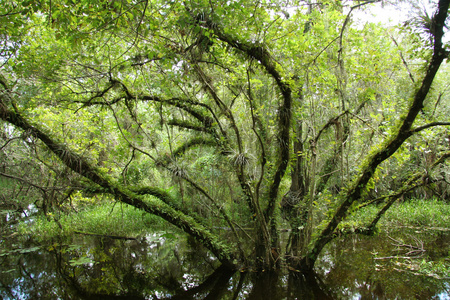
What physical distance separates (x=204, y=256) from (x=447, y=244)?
5709mm

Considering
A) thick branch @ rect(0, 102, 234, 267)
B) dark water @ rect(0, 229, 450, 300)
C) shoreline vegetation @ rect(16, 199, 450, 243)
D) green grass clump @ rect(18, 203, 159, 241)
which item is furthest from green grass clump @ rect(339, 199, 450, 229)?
green grass clump @ rect(18, 203, 159, 241)

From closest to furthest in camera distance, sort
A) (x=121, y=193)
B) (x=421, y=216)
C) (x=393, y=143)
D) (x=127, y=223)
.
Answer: (x=393, y=143), (x=121, y=193), (x=421, y=216), (x=127, y=223)

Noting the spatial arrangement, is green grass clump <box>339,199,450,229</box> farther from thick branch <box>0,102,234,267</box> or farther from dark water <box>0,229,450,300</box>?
thick branch <box>0,102,234,267</box>

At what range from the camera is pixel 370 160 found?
13.0ft

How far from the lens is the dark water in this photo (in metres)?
4.43

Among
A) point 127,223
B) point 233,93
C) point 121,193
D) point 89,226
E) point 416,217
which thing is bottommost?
point 121,193

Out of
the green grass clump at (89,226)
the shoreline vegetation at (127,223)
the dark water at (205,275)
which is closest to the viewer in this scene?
the dark water at (205,275)

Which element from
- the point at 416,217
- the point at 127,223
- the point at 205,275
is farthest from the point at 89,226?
the point at 416,217

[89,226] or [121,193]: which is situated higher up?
[89,226]

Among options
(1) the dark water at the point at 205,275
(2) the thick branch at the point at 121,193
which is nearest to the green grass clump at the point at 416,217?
(1) the dark water at the point at 205,275

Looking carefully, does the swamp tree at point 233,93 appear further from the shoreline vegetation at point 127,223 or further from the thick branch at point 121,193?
the shoreline vegetation at point 127,223

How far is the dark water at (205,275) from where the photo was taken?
443 cm

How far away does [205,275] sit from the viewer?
17.7 ft

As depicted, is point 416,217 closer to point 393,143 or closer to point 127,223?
point 393,143
